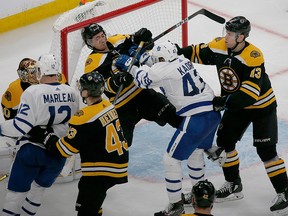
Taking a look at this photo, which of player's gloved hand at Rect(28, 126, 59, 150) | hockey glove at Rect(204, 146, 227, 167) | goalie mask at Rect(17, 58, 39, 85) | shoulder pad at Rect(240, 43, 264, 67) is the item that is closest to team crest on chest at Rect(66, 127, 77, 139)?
player's gloved hand at Rect(28, 126, 59, 150)

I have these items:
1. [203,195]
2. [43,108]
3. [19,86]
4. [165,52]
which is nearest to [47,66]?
[43,108]

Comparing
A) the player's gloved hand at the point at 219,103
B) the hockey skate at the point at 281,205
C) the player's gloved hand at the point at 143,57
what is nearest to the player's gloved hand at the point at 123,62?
the player's gloved hand at the point at 143,57

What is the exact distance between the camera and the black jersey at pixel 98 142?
5062 mm

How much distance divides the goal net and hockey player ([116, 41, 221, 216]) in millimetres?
848

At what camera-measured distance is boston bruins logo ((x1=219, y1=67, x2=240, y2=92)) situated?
5652mm

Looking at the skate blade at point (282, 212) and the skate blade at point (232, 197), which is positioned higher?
the skate blade at point (232, 197)

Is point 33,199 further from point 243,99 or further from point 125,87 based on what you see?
point 243,99

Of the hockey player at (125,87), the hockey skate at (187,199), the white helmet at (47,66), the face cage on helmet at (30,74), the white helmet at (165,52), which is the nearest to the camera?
the white helmet at (47,66)

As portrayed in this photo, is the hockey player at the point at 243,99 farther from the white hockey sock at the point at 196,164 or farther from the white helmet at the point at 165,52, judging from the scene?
A: the white helmet at the point at 165,52

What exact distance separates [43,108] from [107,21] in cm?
176

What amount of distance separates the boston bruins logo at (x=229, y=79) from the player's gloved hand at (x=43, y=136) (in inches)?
44.3

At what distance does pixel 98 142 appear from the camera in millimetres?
5105

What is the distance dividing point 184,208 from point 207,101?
0.80 meters

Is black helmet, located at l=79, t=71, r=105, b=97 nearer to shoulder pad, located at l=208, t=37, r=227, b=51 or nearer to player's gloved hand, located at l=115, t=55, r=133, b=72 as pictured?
player's gloved hand, located at l=115, t=55, r=133, b=72
